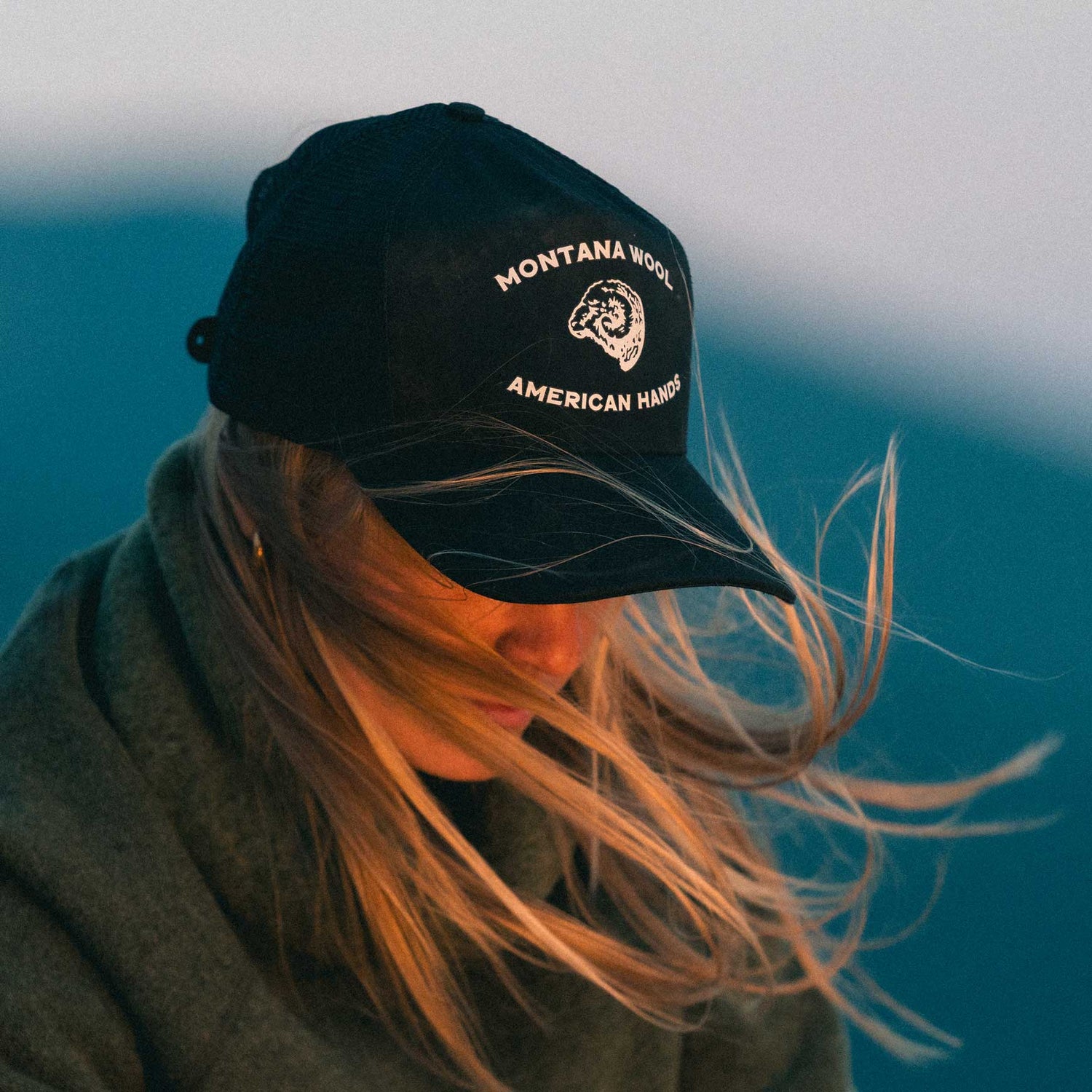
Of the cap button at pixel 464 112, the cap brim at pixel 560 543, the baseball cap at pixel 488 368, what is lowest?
the cap brim at pixel 560 543

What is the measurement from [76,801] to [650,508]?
0.43m

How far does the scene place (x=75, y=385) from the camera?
1460 millimetres

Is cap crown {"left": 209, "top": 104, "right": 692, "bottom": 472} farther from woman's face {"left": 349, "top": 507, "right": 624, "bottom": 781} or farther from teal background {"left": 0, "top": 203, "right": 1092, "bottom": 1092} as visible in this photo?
teal background {"left": 0, "top": 203, "right": 1092, "bottom": 1092}

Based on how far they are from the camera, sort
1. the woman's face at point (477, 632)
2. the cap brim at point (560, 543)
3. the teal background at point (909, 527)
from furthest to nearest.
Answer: the teal background at point (909, 527)
the woman's face at point (477, 632)
the cap brim at point (560, 543)

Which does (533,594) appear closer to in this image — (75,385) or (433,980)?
(433,980)

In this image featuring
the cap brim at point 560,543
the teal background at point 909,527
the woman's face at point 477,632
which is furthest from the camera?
the teal background at point 909,527

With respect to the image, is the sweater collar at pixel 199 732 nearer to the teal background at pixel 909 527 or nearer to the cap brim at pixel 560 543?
the cap brim at pixel 560 543

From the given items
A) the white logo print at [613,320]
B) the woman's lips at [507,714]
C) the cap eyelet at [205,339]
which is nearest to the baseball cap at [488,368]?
the white logo print at [613,320]

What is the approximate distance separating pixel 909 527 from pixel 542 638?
3.20 feet

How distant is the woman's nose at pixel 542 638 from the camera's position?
83cm

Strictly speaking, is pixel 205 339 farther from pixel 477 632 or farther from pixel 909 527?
pixel 909 527

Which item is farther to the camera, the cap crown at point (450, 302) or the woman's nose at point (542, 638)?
the woman's nose at point (542, 638)

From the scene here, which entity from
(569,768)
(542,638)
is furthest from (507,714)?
(569,768)

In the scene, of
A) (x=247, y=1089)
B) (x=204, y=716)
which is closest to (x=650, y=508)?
(x=204, y=716)
